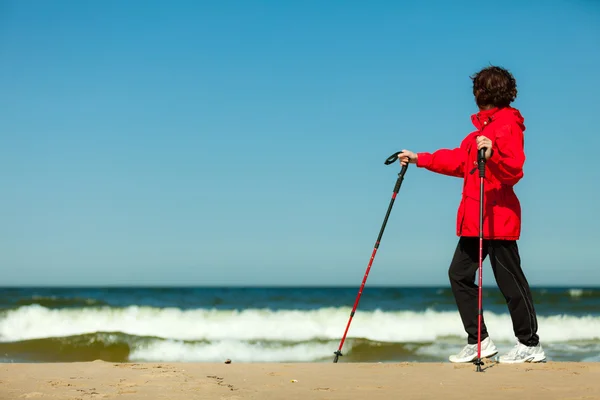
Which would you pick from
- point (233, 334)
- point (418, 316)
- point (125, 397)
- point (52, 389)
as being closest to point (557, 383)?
point (125, 397)

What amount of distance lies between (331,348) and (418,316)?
6502mm

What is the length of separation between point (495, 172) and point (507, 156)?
0.14m

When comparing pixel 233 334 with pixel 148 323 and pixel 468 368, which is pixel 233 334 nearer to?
pixel 148 323

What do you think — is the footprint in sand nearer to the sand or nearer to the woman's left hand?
the sand

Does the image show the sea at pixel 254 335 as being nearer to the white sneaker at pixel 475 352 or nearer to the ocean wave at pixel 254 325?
the ocean wave at pixel 254 325

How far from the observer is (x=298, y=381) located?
4094 mm

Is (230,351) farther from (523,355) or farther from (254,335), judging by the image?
(523,355)

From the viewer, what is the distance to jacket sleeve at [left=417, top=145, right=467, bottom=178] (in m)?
4.81

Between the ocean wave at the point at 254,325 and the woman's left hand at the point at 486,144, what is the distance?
7.47 meters

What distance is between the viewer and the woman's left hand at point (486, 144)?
432 centimetres

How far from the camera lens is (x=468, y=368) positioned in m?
4.52

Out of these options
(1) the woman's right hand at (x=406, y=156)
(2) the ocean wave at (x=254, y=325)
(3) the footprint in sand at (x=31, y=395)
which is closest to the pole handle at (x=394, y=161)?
(1) the woman's right hand at (x=406, y=156)

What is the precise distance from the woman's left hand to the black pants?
0.63m

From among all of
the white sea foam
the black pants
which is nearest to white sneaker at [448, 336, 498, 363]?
the black pants
